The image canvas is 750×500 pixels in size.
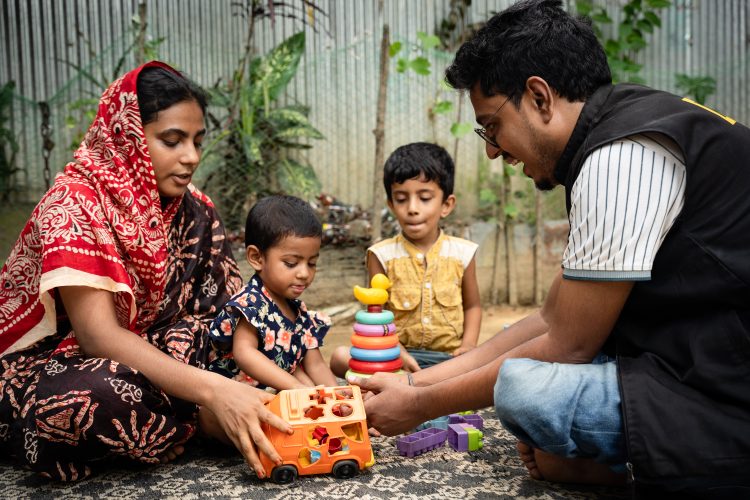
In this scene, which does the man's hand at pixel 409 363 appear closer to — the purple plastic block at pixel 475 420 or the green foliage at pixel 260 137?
the purple plastic block at pixel 475 420

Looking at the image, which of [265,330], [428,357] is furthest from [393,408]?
[428,357]

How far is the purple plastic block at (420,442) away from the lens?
2.66 meters

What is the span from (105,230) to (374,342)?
117cm

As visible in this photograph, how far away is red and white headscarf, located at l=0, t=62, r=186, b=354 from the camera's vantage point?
2.50 meters

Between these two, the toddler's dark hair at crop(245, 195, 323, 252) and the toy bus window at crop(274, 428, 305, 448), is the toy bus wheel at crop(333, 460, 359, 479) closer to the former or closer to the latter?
the toy bus window at crop(274, 428, 305, 448)

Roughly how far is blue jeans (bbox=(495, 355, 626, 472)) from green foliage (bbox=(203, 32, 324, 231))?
5102 mm

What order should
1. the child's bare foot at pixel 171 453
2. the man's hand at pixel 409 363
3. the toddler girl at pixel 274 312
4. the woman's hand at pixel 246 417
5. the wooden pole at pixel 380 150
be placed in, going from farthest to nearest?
the wooden pole at pixel 380 150 → the man's hand at pixel 409 363 → the toddler girl at pixel 274 312 → the child's bare foot at pixel 171 453 → the woman's hand at pixel 246 417

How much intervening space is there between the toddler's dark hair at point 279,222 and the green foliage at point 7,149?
15.8 feet

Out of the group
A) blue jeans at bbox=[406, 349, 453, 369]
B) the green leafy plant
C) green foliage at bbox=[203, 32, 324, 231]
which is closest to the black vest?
blue jeans at bbox=[406, 349, 453, 369]

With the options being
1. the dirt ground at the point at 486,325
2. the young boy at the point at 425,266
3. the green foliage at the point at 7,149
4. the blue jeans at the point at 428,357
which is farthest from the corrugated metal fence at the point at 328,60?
the blue jeans at the point at 428,357

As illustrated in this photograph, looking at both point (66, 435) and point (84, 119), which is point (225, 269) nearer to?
point (66, 435)

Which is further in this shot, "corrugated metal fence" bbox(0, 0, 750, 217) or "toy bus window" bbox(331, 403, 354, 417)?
"corrugated metal fence" bbox(0, 0, 750, 217)

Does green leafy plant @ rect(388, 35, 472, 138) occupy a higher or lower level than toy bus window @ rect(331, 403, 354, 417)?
higher

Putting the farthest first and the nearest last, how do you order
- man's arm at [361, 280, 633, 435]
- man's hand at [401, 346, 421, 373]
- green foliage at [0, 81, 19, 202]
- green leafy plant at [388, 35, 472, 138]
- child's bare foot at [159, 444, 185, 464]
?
green foliage at [0, 81, 19, 202] < green leafy plant at [388, 35, 472, 138] < man's hand at [401, 346, 421, 373] < child's bare foot at [159, 444, 185, 464] < man's arm at [361, 280, 633, 435]
